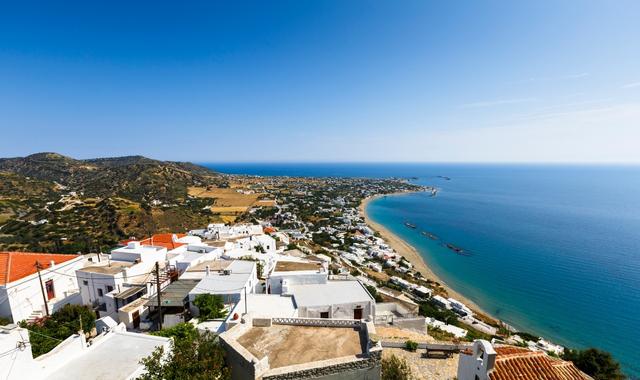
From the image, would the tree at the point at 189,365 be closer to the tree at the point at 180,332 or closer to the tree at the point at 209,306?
the tree at the point at 180,332

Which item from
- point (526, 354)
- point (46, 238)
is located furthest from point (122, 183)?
point (526, 354)

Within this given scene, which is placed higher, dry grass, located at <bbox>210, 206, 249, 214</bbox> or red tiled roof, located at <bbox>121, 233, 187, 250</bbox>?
red tiled roof, located at <bbox>121, 233, 187, 250</bbox>

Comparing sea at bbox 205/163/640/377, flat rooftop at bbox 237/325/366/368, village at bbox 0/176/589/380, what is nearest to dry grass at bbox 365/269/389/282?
village at bbox 0/176/589/380

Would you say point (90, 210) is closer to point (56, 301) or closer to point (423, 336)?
point (56, 301)

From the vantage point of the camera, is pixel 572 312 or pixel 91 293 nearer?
pixel 91 293

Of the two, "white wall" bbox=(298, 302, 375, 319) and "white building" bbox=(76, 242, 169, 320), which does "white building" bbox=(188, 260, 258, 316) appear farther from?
"white wall" bbox=(298, 302, 375, 319)

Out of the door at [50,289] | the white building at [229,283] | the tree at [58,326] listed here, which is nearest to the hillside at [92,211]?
the door at [50,289]
